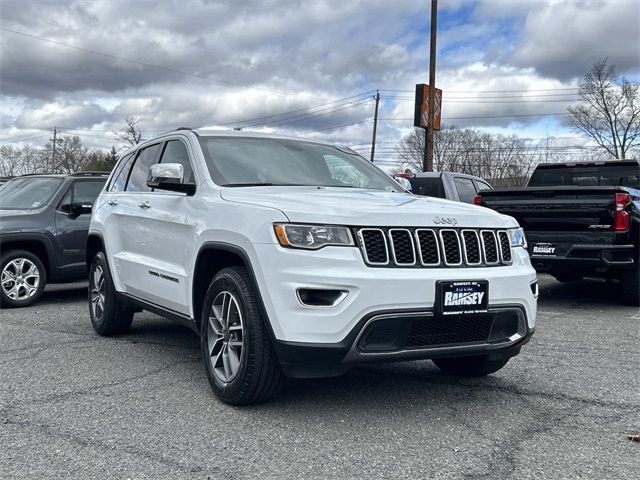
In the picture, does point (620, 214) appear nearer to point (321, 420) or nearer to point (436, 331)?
point (436, 331)

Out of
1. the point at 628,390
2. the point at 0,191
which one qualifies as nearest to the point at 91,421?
the point at 628,390

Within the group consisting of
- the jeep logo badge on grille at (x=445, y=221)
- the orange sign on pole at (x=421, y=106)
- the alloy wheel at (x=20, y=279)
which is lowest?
the alloy wheel at (x=20, y=279)

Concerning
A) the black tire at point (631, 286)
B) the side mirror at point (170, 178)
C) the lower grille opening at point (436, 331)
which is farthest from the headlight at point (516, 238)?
the black tire at point (631, 286)

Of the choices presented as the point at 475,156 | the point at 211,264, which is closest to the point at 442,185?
the point at 211,264

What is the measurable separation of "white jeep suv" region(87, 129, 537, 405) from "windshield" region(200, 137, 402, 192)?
2cm

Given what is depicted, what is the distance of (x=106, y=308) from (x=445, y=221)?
11.9 feet

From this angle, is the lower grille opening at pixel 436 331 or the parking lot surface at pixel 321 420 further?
the lower grille opening at pixel 436 331

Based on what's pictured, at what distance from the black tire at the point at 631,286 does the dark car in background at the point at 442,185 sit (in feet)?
10.3

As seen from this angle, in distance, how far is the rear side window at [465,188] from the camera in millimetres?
11117

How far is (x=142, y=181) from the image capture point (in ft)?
19.0

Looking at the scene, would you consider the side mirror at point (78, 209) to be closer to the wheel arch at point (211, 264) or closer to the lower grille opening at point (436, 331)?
the wheel arch at point (211, 264)

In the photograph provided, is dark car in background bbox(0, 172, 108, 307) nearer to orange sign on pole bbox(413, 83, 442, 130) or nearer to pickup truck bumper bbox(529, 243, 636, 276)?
pickup truck bumper bbox(529, 243, 636, 276)

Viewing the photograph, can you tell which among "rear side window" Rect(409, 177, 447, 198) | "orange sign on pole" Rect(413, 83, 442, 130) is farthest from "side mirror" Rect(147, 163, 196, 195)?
"orange sign on pole" Rect(413, 83, 442, 130)

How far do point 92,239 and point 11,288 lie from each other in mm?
2290
